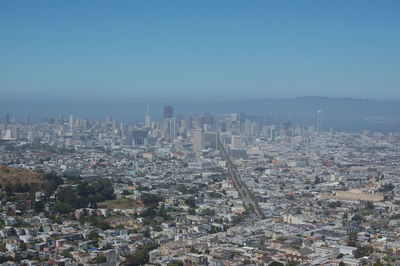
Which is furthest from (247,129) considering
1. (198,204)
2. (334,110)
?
(198,204)

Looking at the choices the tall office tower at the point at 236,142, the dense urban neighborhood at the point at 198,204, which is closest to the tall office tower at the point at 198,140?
the dense urban neighborhood at the point at 198,204

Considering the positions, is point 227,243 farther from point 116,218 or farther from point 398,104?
point 398,104

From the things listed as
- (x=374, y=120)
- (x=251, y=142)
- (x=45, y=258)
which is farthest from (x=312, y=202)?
(x=374, y=120)

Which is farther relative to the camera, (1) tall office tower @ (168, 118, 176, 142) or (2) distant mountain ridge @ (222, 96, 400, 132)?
(2) distant mountain ridge @ (222, 96, 400, 132)

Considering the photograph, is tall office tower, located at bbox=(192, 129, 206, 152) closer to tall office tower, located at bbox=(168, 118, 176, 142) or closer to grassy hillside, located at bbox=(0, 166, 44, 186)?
tall office tower, located at bbox=(168, 118, 176, 142)

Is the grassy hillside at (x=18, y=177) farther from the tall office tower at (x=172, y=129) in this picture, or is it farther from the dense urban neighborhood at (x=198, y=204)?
the tall office tower at (x=172, y=129)

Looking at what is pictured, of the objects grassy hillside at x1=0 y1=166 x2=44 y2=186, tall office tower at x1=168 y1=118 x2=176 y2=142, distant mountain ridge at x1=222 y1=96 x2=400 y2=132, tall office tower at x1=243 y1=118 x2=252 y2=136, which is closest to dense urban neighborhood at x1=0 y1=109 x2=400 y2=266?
grassy hillside at x1=0 y1=166 x2=44 y2=186

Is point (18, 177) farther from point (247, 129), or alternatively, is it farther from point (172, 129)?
point (247, 129)

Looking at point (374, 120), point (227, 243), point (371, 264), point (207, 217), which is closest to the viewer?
point (371, 264)
